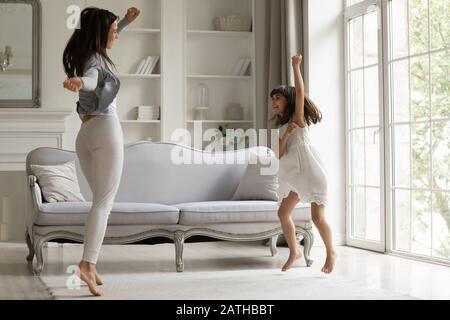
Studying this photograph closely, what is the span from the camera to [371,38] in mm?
5824

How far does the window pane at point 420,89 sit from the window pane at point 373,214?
2.63ft

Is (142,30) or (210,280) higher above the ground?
(142,30)

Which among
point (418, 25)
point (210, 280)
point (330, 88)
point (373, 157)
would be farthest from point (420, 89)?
point (210, 280)

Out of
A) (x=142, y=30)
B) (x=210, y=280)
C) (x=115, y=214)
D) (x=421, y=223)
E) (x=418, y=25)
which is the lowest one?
(x=210, y=280)

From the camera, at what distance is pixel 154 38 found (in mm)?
6988

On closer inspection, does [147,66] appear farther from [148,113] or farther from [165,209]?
[165,209]

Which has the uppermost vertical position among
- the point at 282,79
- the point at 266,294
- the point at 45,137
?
the point at 282,79

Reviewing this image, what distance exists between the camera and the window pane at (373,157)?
5.70 meters

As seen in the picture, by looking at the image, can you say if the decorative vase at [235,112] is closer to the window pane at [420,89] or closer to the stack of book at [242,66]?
the stack of book at [242,66]

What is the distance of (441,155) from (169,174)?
191 cm

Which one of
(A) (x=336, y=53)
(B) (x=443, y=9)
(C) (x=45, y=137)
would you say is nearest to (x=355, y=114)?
(A) (x=336, y=53)

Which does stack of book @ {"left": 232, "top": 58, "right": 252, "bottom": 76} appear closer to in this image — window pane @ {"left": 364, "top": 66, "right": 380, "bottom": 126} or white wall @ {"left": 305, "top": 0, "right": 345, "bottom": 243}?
white wall @ {"left": 305, "top": 0, "right": 345, "bottom": 243}
